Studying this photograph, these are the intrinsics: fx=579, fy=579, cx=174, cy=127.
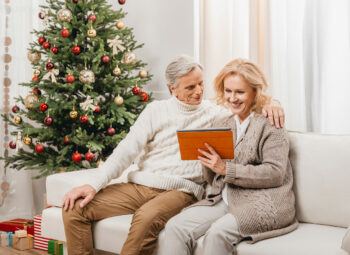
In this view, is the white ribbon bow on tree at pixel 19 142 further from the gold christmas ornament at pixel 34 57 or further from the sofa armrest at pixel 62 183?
the sofa armrest at pixel 62 183

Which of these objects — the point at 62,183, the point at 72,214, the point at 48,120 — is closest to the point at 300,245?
the point at 72,214

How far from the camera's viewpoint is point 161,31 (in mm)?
4422

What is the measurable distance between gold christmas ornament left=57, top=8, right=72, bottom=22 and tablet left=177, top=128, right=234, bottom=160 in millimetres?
1548

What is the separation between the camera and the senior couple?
7.79 feet

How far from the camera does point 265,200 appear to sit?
7.91 feet

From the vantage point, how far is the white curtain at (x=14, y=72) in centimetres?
440

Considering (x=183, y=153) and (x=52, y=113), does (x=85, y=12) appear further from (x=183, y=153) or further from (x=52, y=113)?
(x=183, y=153)

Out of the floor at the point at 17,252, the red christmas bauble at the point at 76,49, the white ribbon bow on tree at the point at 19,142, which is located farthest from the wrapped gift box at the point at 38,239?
the red christmas bauble at the point at 76,49

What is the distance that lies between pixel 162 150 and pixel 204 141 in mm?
456

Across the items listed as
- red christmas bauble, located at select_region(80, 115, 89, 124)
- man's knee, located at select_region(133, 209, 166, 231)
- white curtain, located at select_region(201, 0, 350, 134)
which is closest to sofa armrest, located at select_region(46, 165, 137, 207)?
man's knee, located at select_region(133, 209, 166, 231)

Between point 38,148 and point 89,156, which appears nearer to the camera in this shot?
point 89,156

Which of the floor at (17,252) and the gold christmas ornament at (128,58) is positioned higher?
the gold christmas ornament at (128,58)

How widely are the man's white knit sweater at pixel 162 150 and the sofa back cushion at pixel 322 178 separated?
0.47 metres

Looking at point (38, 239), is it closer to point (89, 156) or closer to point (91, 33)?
point (89, 156)
